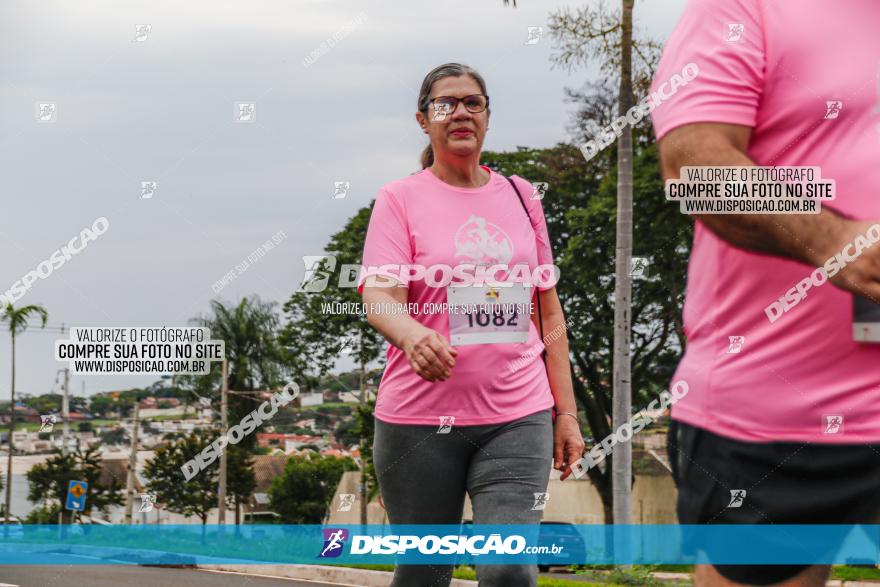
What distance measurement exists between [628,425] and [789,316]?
1197 cm

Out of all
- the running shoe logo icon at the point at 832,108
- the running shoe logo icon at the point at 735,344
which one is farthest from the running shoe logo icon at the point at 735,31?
the running shoe logo icon at the point at 735,344

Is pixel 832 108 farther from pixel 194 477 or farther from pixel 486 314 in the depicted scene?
pixel 194 477

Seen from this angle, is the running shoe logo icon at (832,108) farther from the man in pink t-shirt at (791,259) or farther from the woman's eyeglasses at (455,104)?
the woman's eyeglasses at (455,104)

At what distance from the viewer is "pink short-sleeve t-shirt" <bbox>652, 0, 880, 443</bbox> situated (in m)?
1.52

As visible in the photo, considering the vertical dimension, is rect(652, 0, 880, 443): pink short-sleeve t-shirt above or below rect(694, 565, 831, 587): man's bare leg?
above

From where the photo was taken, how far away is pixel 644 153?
2345 centimetres

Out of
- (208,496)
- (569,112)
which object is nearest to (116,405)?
(569,112)

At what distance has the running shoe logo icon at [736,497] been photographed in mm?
1564

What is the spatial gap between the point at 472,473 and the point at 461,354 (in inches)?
13.0

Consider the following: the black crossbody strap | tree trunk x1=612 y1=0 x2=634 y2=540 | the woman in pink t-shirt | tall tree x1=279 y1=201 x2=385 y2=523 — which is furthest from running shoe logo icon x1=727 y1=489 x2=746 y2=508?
tall tree x1=279 y1=201 x2=385 y2=523

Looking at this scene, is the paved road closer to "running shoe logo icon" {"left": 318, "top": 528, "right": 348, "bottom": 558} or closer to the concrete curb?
the concrete curb

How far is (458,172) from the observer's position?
3.53 m

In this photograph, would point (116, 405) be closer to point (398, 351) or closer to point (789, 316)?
point (398, 351)

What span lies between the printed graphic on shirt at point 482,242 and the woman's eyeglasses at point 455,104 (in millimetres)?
332
